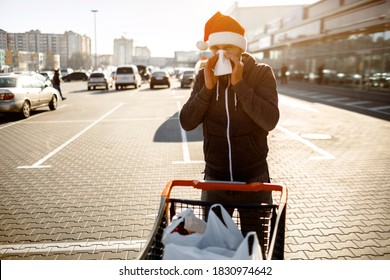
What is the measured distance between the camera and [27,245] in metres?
3.89

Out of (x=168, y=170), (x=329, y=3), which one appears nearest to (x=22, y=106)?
(x=168, y=170)

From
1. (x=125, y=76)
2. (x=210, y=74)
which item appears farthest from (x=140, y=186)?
(x=125, y=76)

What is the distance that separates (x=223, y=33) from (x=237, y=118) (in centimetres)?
57

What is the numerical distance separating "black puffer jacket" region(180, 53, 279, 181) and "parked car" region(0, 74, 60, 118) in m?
12.0

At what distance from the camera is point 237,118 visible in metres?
2.34

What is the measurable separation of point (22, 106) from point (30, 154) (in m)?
6.03

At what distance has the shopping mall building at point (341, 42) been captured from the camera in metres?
20.1

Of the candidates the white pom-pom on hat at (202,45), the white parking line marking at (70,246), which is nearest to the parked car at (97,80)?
the white parking line marking at (70,246)

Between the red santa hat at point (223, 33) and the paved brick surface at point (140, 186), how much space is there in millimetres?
2251

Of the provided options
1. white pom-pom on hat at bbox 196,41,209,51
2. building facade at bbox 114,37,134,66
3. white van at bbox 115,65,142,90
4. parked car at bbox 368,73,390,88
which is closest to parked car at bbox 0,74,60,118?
building facade at bbox 114,37,134,66

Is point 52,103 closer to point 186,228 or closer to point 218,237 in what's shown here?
point 186,228

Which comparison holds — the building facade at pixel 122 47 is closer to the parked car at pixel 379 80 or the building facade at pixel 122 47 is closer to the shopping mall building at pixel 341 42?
the shopping mall building at pixel 341 42
